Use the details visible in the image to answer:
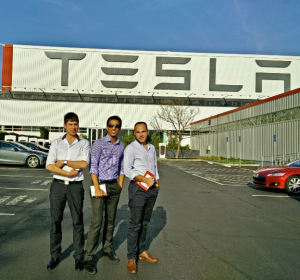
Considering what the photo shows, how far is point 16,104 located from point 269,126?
37.8 meters

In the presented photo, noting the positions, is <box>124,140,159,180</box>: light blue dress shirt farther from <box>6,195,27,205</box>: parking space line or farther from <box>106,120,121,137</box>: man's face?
<box>6,195,27,205</box>: parking space line

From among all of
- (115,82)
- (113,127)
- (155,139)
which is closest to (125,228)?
(113,127)

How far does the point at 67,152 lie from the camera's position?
415 cm

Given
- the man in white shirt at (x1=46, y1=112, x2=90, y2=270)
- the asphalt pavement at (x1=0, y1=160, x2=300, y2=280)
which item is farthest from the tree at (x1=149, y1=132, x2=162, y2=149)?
the man in white shirt at (x1=46, y1=112, x2=90, y2=270)

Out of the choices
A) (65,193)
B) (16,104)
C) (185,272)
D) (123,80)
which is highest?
(123,80)

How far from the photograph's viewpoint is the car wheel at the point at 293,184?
11047 millimetres

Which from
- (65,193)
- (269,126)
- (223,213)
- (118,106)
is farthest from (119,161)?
(118,106)

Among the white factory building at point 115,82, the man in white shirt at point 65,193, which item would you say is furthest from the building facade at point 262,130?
the man in white shirt at point 65,193

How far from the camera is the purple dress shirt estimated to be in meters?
4.20

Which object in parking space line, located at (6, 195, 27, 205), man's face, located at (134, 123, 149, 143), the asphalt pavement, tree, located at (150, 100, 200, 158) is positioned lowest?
the asphalt pavement

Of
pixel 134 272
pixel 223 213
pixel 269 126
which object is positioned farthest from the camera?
pixel 269 126

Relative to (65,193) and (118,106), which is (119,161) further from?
(118,106)

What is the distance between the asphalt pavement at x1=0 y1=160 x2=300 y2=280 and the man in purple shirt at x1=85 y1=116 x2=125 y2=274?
0.92 feet

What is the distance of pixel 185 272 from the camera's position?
156 inches
